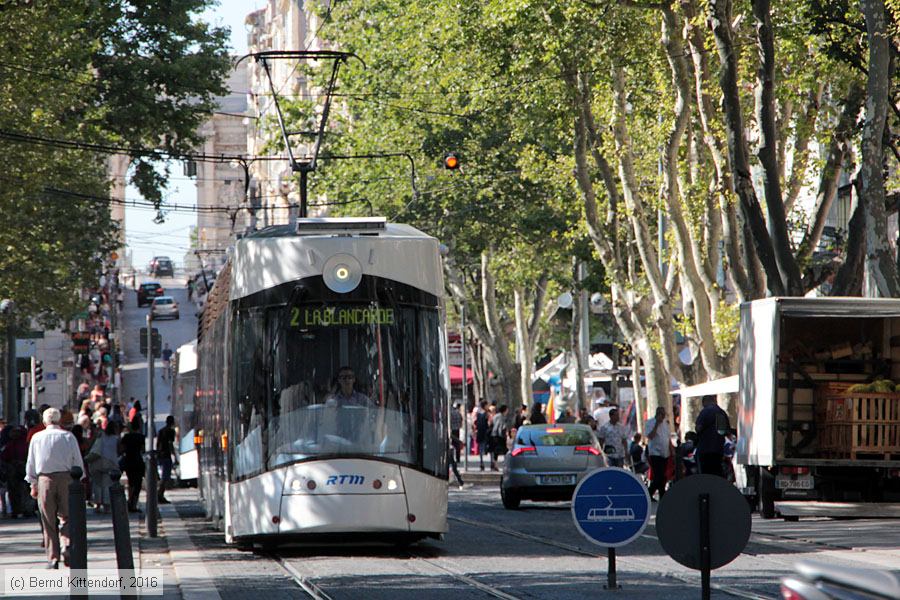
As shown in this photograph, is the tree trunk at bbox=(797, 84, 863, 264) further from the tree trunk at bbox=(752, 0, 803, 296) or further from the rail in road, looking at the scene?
the rail in road

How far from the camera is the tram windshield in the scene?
1702 cm

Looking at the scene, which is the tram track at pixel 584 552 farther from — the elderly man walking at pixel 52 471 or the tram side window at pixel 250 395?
the elderly man walking at pixel 52 471

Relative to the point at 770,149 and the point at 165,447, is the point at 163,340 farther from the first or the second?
the point at 770,149

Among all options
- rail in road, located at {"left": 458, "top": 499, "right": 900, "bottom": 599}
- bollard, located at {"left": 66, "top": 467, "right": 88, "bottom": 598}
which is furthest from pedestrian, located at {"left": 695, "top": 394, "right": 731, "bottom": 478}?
bollard, located at {"left": 66, "top": 467, "right": 88, "bottom": 598}

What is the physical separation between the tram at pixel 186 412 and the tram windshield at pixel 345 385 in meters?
16.7

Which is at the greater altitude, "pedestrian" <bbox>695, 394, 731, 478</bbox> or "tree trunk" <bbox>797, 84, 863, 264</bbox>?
"tree trunk" <bbox>797, 84, 863, 264</bbox>

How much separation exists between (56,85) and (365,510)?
19.0m

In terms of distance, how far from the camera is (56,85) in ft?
110

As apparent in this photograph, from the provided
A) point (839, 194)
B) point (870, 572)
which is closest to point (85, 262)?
point (839, 194)

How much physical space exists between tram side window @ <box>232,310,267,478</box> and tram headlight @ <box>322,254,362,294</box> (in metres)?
0.74

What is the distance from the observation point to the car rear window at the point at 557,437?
27.0 metres

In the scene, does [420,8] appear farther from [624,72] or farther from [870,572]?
[870,572]

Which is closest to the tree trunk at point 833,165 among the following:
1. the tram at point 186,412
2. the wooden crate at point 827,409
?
the wooden crate at point 827,409

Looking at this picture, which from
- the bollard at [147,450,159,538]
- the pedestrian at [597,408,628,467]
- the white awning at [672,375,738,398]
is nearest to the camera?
the bollard at [147,450,159,538]
